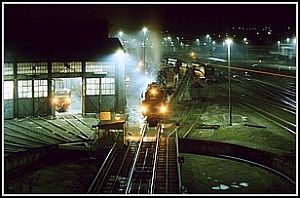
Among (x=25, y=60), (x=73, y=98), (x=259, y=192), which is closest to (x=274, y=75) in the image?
(x=73, y=98)

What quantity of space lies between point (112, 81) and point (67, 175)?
13.8 meters

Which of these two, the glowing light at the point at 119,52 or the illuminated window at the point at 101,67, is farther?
the glowing light at the point at 119,52

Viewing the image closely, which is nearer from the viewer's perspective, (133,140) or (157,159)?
(157,159)

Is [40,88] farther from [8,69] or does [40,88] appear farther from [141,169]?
[141,169]

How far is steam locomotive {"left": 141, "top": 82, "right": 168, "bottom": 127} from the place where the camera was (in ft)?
105

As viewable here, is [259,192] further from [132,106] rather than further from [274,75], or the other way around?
[274,75]

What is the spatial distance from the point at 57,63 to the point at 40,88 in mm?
2429

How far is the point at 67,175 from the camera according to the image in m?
22.5

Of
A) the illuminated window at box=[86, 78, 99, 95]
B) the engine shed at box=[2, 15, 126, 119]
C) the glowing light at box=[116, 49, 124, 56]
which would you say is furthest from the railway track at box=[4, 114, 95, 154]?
the glowing light at box=[116, 49, 124, 56]

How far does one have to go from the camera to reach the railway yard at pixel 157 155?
2056 centimetres

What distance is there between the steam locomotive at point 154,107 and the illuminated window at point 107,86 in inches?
134

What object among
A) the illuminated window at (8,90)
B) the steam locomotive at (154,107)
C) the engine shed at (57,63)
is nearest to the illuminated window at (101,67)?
the engine shed at (57,63)

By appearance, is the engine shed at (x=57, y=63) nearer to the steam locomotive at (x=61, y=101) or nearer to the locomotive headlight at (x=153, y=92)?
the steam locomotive at (x=61, y=101)

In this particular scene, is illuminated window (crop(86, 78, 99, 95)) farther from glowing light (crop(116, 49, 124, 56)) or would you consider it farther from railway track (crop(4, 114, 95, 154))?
railway track (crop(4, 114, 95, 154))
